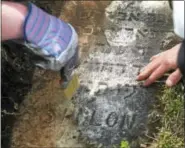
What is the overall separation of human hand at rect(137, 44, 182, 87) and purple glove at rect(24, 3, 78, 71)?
0.78 metres

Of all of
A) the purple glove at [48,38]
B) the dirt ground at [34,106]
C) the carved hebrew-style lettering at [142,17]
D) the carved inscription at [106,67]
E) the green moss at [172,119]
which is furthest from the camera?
the carved hebrew-style lettering at [142,17]

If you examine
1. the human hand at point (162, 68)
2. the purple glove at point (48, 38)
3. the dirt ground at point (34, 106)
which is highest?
the purple glove at point (48, 38)

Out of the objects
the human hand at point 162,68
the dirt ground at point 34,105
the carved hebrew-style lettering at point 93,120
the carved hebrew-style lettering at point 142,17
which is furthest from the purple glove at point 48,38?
the carved hebrew-style lettering at point 142,17

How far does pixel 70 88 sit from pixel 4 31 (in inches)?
20.9

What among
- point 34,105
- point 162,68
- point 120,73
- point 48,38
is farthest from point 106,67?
point 48,38

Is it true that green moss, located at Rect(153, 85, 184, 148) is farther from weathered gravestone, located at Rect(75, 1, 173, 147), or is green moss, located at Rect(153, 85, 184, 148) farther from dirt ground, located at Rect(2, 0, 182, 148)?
dirt ground, located at Rect(2, 0, 182, 148)

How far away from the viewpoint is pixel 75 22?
3.38m

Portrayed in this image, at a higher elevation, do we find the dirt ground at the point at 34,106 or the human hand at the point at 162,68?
the human hand at the point at 162,68

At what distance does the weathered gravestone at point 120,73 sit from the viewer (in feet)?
9.14

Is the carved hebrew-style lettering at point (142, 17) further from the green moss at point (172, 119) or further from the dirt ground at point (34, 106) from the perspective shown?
the green moss at point (172, 119)

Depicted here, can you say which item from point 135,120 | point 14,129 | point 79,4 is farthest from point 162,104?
point 79,4

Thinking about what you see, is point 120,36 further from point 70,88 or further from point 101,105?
point 70,88

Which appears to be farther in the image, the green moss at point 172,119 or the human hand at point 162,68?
the human hand at point 162,68

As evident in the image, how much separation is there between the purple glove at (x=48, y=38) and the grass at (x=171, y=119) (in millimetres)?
734
